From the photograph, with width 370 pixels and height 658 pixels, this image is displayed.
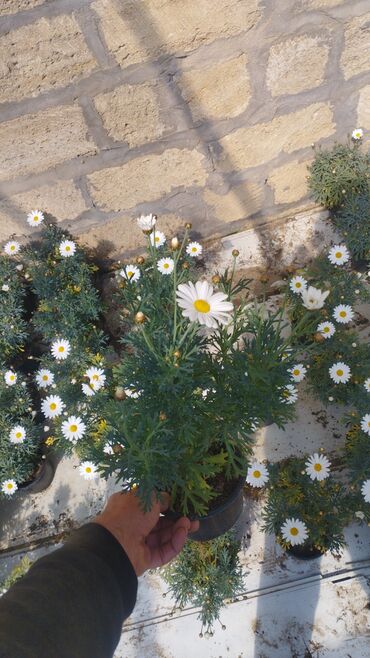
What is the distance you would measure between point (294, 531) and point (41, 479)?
1.26 metres

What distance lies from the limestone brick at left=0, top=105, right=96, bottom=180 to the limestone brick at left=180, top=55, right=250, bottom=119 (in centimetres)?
51

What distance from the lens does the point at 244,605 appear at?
1872mm

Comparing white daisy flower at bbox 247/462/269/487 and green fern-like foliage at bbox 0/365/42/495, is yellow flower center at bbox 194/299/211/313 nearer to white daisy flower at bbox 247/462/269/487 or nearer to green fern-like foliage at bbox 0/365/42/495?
white daisy flower at bbox 247/462/269/487

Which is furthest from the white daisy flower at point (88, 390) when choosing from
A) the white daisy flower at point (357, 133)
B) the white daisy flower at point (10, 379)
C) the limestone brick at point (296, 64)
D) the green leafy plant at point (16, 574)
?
the white daisy flower at point (357, 133)

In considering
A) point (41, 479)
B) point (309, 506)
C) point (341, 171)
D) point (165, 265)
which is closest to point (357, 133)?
point (341, 171)

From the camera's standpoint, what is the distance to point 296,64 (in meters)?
2.01

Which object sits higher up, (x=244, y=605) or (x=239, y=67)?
(x=239, y=67)

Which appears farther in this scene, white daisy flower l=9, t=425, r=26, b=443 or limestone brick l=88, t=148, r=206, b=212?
limestone brick l=88, t=148, r=206, b=212

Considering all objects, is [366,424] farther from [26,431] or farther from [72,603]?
[26,431]

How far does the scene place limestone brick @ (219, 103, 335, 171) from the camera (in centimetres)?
221

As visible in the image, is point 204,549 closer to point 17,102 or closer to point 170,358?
point 170,358

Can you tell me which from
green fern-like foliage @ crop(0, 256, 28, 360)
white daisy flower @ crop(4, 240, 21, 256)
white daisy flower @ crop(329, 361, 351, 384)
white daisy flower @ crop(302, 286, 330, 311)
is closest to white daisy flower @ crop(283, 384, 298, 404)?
white daisy flower @ crop(329, 361, 351, 384)

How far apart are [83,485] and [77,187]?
5.04 ft

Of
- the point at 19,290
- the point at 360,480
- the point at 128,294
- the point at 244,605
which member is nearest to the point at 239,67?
the point at 128,294
